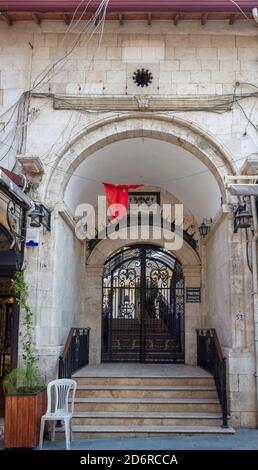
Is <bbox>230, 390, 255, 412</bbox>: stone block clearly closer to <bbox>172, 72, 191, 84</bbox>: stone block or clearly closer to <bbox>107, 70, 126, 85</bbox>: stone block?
<bbox>172, 72, 191, 84</bbox>: stone block

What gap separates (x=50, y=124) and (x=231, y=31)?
3.71 m

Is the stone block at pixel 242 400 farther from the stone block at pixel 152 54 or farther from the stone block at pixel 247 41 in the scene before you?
the stone block at pixel 247 41

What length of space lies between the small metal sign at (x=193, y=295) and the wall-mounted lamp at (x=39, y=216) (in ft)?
13.8

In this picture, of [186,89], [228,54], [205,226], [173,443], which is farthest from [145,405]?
[228,54]

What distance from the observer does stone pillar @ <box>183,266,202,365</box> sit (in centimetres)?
1025

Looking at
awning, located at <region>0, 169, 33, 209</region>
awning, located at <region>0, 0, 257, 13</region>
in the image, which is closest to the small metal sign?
awning, located at <region>0, 169, 33, 209</region>

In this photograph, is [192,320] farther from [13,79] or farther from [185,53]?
[13,79]

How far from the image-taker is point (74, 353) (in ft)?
27.2

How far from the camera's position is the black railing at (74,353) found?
731 centimetres

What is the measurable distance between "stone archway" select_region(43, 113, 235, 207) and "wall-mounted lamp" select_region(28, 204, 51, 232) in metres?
0.31

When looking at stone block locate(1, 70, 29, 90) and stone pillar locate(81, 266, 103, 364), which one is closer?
stone block locate(1, 70, 29, 90)

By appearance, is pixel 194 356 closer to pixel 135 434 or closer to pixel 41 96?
pixel 135 434

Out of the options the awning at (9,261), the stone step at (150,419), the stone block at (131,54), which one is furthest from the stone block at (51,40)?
the stone step at (150,419)

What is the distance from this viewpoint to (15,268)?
7.46 meters
